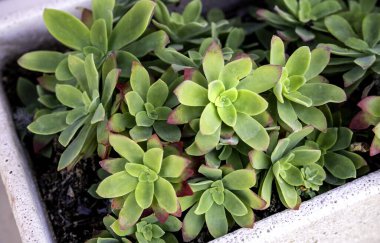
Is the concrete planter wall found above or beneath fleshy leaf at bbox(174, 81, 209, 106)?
beneath

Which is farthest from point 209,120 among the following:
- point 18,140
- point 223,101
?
point 18,140

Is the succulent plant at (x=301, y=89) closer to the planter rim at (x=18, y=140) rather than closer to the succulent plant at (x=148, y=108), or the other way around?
the succulent plant at (x=148, y=108)

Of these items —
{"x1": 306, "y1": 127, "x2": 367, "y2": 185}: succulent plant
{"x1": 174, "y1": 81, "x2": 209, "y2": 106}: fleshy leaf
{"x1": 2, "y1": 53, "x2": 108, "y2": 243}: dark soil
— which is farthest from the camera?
{"x1": 2, "y1": 53, "x2": 108, "y2": 243}: dark soil

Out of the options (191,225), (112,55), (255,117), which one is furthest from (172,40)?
(191,225)

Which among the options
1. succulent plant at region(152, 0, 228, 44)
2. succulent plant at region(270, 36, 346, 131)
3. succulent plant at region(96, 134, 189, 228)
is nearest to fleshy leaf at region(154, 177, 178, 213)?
succulent plant at region(96, 134, 189, 228)

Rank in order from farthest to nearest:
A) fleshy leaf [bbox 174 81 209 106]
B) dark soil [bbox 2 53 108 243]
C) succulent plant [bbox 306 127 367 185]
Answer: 1. dark soil [bbox 2 53 108 243]
2. succulent plant [bbox 306 127 367 185]
3. fleshy leaf [bbox 174 81 209 106]

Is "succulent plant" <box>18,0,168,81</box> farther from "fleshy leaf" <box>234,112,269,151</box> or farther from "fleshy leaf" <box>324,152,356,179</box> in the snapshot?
"fleshy leaf" <box>324,152,356,179</box>

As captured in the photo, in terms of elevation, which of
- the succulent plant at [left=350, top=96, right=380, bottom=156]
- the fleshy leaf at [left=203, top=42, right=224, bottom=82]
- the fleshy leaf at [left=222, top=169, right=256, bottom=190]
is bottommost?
the fleshy leaf at [left=222, top=169, right=256, bottom=190]
